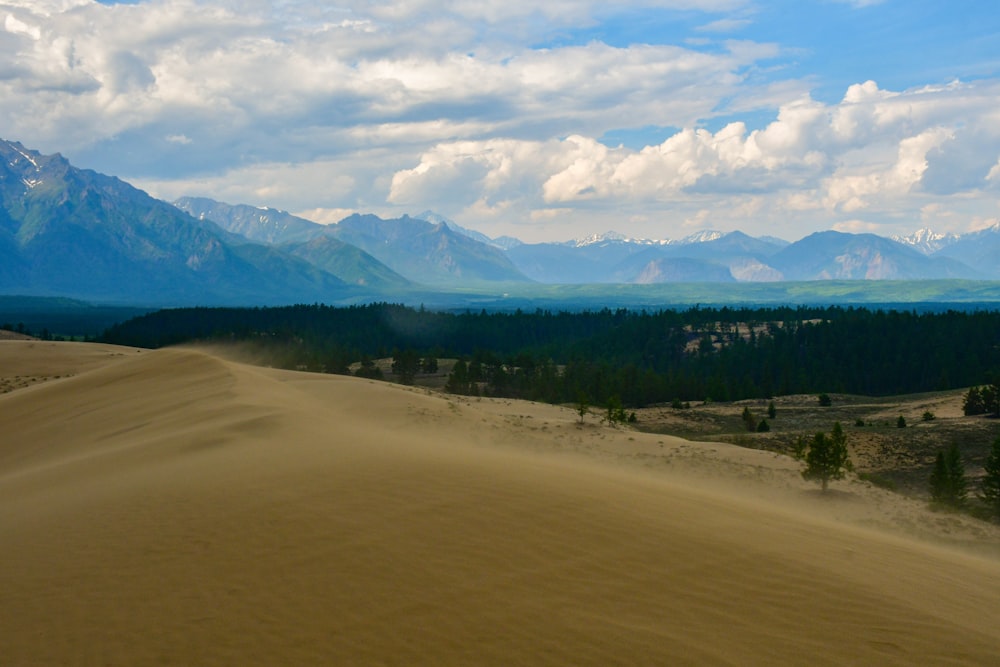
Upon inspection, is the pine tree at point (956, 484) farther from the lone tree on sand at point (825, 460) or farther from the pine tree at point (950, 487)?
the lone tree on sand at point (825, 460)

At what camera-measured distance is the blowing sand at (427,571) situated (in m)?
7.90

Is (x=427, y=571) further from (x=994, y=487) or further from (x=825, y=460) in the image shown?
(x=994, y=487)

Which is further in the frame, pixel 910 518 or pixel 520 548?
pixel 910 518

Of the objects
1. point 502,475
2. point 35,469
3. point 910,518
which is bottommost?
point 910,518

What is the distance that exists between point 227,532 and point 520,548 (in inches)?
190

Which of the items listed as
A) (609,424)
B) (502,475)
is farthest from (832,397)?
(502,475)

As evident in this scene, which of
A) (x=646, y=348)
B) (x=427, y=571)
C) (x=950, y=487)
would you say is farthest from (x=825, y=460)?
(x=646, y=348)

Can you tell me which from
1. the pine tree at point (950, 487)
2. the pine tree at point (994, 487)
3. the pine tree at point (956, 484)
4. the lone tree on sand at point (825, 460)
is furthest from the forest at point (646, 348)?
the pine tree at point (994, 487)

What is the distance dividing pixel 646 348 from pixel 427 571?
121375 millimetres

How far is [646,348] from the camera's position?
128m

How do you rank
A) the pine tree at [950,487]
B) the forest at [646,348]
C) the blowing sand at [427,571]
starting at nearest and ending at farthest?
the blowing sand at [427,571] < the pine tree at [950,487] < the forest at [646,348]

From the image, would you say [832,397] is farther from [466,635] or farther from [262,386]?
[466,635]

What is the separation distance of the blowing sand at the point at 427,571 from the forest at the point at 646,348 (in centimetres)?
5719

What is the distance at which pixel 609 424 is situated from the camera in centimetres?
3931
